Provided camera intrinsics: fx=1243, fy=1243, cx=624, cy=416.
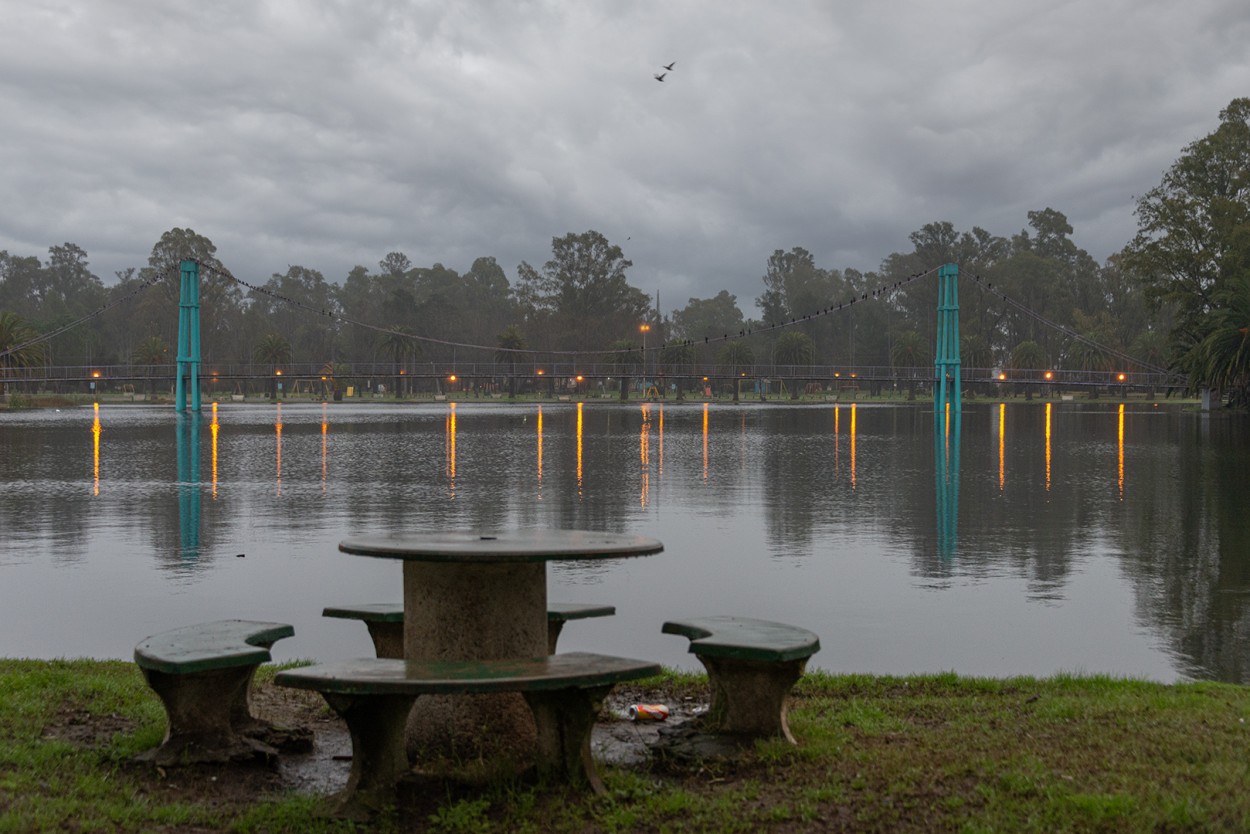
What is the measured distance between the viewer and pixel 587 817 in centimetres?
510

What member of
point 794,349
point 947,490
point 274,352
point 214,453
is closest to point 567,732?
point 947,490

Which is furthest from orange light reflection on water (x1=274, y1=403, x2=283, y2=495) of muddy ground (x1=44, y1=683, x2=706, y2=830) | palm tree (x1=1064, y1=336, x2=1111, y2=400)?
palm tree (x1=1064, y1=336, x2=1111, y2=400)

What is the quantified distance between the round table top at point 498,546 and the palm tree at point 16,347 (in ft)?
296

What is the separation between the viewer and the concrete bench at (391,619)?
706 cm

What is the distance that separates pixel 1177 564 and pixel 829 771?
9517 millimetres

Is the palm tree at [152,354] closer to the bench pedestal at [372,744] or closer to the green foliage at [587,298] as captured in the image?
the green foliage at [587,298]

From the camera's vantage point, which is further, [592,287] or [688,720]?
[592,287]

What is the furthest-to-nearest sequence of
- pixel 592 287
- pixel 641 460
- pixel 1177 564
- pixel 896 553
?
pixel 592 287, pixel 641 460, pixel 896 553, pixel 1177 564

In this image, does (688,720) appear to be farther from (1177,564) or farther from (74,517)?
(74,517)

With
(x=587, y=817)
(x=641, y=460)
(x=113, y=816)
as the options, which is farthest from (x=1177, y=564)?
(x=641, y=460)

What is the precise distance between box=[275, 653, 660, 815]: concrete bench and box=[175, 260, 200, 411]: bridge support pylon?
240 ft

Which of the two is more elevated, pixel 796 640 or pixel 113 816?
pixel 796 640

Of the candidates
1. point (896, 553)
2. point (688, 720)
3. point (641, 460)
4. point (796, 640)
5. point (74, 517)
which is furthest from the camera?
point (641, 460)

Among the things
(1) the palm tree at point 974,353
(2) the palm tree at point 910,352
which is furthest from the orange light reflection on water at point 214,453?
(1) the palm tree at point 974,353
